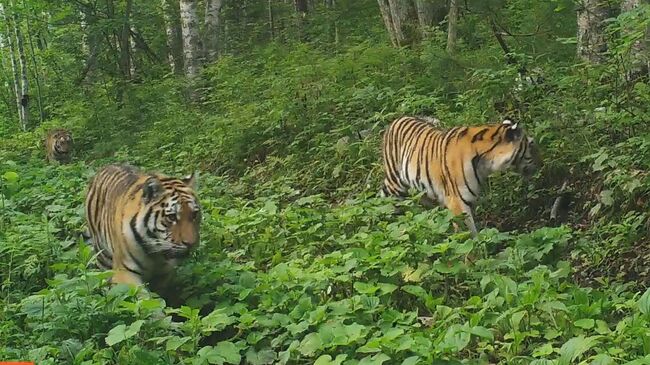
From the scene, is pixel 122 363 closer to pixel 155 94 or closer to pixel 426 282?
pixel 426 282

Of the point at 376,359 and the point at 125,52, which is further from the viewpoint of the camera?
the point at 125,52

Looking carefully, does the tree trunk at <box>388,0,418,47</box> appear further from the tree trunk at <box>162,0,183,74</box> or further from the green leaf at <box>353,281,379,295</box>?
the tree trunk at <box>162,0,183,74</box>

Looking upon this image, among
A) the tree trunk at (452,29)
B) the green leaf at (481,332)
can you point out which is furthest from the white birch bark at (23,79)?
the green leaf at (481,332)

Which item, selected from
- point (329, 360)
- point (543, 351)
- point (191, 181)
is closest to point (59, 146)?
point (191, 181)

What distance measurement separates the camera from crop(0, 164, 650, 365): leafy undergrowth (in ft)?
13.0

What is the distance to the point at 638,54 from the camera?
22.2 ft

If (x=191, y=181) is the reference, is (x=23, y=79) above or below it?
above

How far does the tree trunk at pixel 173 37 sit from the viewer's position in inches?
780

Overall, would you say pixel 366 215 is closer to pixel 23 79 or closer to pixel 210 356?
pixel 210 356

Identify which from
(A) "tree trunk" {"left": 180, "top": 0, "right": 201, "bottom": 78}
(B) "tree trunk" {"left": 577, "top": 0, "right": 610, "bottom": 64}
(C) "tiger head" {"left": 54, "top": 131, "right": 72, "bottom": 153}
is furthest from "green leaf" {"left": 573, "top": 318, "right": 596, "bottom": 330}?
(C) "tiger head" {"left": 54, "top": 131, "right": 72, "bottom": 153}

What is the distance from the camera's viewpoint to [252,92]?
12727mm

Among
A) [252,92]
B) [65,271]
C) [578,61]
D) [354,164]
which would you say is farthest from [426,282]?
[252,92]

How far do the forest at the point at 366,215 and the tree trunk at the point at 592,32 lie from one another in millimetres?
32

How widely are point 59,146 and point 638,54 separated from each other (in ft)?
37.5
